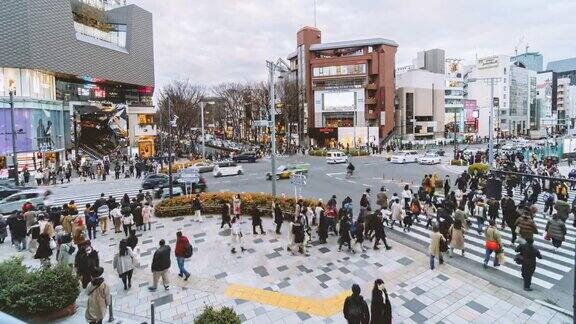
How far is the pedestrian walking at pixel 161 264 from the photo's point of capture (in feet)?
32.4

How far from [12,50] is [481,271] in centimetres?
4728

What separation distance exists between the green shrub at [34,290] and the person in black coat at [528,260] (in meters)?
11.5

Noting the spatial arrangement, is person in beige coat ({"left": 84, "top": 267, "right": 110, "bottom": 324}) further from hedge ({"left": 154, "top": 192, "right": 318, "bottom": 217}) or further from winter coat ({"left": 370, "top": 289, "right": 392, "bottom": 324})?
hedge ({"left": 154, "top": 192, "right": 318, "bottom": 217})

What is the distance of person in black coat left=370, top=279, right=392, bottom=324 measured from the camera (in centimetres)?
728

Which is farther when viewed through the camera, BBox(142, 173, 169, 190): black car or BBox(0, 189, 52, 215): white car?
BBox(142, 173, 169, 190): black car

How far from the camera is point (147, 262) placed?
40.9 feet

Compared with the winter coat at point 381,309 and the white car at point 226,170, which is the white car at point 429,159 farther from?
the winter coat at point 381,309

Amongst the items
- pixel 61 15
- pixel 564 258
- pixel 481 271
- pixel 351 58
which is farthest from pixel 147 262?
pixel 351 58

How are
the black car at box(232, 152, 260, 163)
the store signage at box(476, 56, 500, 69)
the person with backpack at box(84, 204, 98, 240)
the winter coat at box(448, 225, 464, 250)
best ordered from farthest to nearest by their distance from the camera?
the store signage at box(476, 56, 500, 69)
the black car at box(232, 152, 260, 163)
the person with backpack at box(84, 204, 98, 240)
the winter coat at box(448, 225, 464, 250)

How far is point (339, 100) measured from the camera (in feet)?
218

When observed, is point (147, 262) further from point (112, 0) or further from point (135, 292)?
point (112, 0)

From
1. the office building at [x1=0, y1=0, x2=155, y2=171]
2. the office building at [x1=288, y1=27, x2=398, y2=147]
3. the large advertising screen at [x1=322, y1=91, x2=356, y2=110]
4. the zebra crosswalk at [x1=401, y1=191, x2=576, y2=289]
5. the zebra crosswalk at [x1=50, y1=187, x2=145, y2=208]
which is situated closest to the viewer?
the zebra crosswalk at [x1=401, y1=191, x2=576, y2=289]

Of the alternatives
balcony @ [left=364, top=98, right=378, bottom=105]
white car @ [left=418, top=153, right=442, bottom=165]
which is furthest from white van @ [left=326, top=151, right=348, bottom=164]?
balcony @ [left=364, top=98, right=378, bottom=105]

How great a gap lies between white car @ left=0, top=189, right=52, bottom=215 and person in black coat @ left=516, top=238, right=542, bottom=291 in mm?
22213
